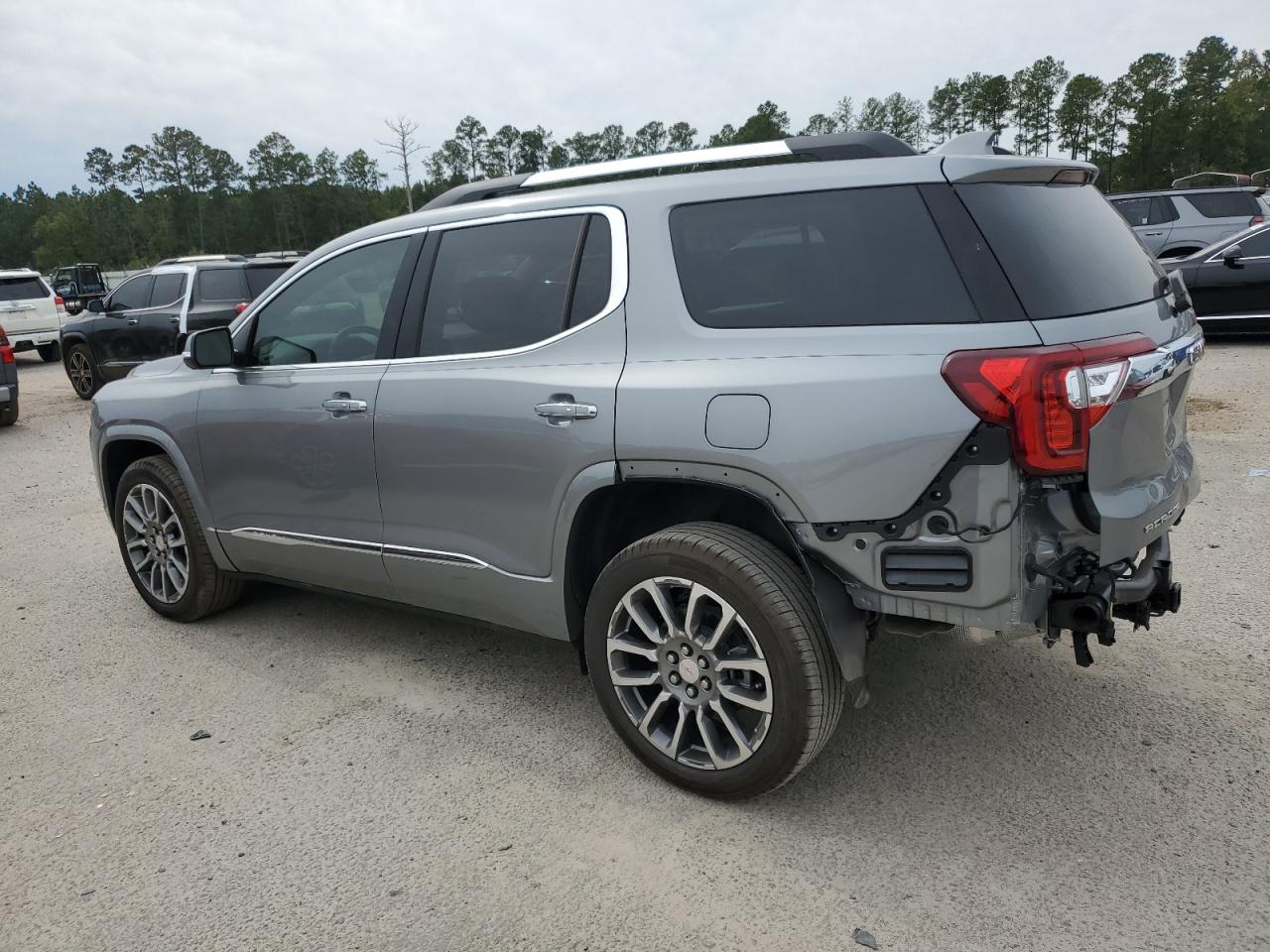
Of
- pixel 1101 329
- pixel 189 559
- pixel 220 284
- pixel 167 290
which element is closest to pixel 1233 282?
pixel 1101 329

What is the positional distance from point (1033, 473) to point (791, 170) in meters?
1.12

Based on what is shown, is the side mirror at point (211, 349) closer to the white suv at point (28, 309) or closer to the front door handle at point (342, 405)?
the front door handle at point (342, 405)

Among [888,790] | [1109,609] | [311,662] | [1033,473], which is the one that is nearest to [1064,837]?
[888,790]

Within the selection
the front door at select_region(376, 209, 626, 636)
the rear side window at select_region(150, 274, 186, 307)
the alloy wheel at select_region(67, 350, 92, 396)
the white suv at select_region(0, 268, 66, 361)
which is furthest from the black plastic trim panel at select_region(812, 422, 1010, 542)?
the white suv at select_region(0, 268, 66, 361)

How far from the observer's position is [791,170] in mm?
2785

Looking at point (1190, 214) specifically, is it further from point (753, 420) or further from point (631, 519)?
point (753, 420)

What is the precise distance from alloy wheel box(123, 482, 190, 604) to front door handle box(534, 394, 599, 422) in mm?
2371

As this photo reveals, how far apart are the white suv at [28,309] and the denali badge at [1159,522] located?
18.7 meters

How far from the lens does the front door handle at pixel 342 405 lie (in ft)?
11.8

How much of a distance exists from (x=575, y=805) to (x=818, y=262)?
1787mm

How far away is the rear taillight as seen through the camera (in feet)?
7.54

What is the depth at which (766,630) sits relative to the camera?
8.68ft

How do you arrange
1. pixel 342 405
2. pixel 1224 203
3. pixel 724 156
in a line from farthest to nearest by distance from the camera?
pixel 1224 203 → pixel 342 405 → pixel 724 156

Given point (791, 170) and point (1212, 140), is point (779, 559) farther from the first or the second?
point (1212, 140)
